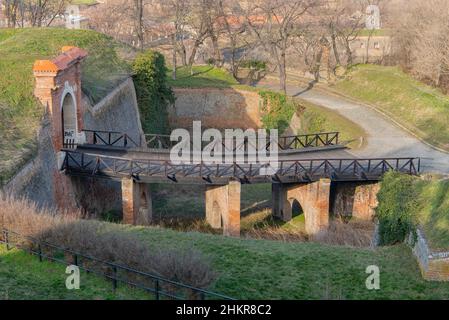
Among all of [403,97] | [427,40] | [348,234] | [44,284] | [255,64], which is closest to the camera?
[44,284]

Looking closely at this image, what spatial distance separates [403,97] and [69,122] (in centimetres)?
2019

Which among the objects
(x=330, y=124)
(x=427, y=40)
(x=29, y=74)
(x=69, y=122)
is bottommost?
(x=330, y=124)

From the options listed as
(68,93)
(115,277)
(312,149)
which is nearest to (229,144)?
(312,149)

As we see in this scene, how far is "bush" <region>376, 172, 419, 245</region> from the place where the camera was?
16703mm

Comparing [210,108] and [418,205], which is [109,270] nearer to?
[418,205]

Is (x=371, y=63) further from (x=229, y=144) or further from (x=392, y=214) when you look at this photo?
(x=392, y=214)

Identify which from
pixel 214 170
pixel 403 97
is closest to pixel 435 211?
pixel 214 170

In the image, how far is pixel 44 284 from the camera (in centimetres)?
1156

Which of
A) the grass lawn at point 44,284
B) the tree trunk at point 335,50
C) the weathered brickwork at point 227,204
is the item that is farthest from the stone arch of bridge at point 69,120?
the tree trunk at point 335,50

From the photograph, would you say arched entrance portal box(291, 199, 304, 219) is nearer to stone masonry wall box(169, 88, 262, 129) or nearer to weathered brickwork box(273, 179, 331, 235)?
weathered brickwork box(273, 179, 331, 235)

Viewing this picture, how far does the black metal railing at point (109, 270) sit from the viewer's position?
10977 mm

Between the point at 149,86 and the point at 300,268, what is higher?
the point at 149,86

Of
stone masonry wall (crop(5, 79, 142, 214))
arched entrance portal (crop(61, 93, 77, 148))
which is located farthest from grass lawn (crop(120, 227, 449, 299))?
arched entrance portal (crop(61, 93, 77, 148))

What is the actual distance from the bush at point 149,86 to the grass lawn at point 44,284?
20.2 metres
